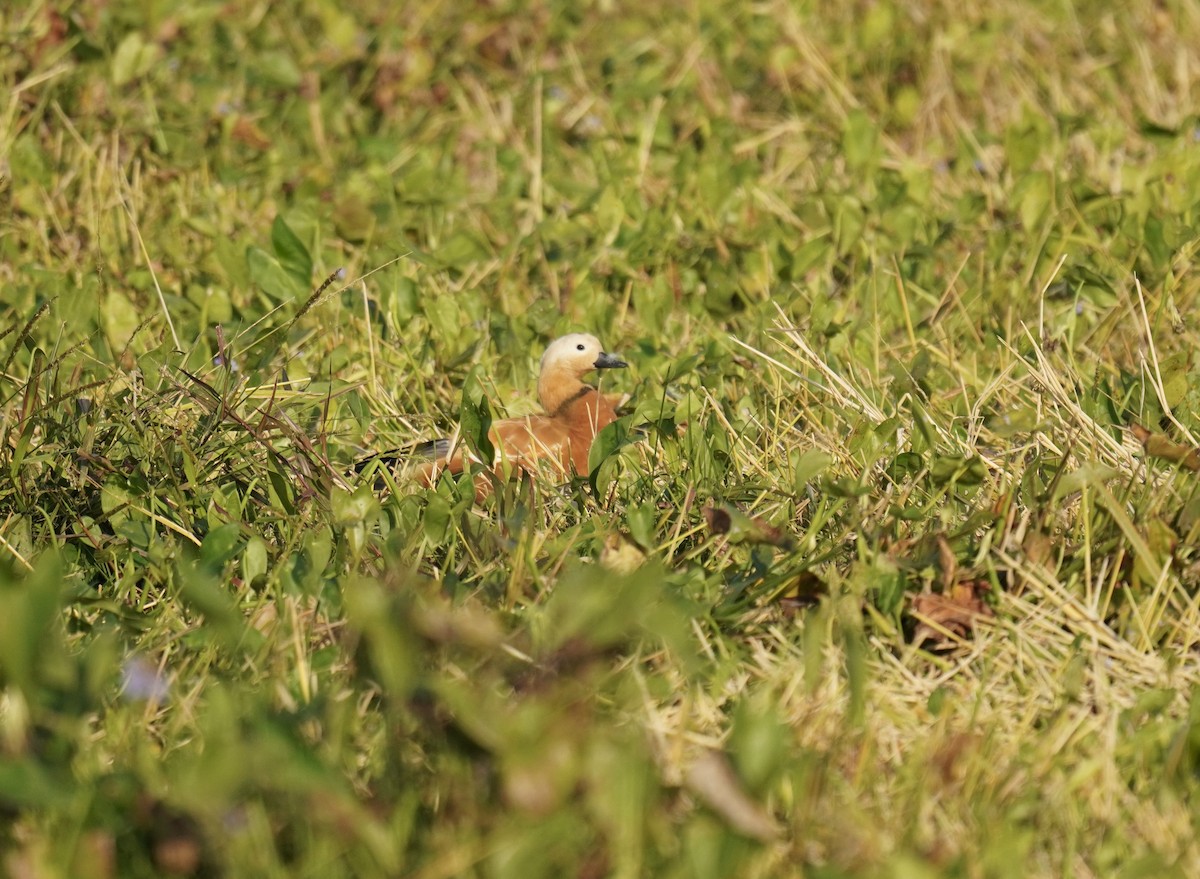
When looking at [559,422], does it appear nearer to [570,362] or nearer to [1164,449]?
[570,362]

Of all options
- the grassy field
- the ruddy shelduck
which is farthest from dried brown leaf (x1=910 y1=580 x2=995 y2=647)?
the ruddy shelduck

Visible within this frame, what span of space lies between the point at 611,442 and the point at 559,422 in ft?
2.71

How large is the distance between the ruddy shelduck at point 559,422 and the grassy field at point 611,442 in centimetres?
14

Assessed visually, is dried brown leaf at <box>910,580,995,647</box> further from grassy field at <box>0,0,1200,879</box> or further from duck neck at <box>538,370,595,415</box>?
duck neck at <box>538,370,595,415</box>

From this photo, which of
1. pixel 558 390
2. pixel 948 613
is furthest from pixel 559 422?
pixel 948 613

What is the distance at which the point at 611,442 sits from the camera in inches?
144

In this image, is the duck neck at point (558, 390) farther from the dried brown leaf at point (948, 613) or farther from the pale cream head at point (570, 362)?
the dried brown leaf at point (948, 613)

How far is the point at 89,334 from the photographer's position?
4.81m

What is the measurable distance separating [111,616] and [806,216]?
3.20m

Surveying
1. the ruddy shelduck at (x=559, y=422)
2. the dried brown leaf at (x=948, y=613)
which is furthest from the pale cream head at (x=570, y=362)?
the dried brown leaf at (x=948, y=613)

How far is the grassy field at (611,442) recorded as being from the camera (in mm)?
2340

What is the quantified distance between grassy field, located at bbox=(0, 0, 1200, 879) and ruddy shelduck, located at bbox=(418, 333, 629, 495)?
144 millimetres

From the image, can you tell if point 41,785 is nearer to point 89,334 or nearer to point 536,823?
point 536,823

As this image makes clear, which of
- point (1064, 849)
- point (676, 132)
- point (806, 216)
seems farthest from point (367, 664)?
point (676, 132)
